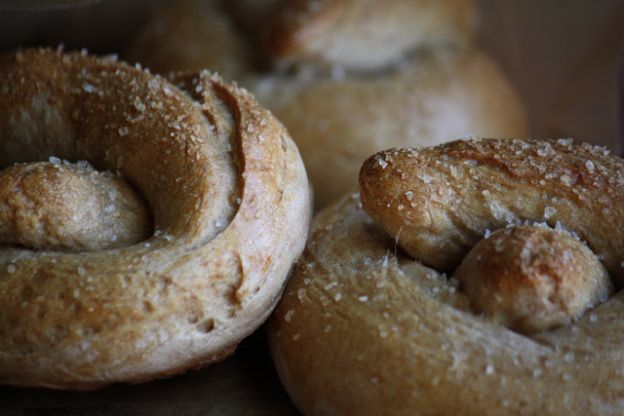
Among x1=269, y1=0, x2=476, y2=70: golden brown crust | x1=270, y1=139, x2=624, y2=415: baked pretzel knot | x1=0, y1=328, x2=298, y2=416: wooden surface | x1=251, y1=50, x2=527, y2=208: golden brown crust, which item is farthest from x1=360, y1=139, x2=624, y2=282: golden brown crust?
x1=269, y1=0, x2=476, y2=70: golden brown crust

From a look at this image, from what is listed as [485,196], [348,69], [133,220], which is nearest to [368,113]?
[348,69]

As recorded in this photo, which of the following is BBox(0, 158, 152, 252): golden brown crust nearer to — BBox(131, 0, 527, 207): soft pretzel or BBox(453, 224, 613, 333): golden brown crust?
BBox(453, 224, 613, 333): golden brown crust

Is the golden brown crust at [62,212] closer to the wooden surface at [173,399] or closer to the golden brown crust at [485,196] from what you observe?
the wooden surface at [173,399]

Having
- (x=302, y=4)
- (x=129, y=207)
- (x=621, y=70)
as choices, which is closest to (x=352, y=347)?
(x=129, y=207)

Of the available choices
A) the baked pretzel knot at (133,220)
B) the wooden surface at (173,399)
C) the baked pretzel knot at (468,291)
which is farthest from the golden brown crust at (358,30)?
the wooden surface at (173,399)

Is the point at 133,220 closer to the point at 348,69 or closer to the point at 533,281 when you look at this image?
the point at 533,281
